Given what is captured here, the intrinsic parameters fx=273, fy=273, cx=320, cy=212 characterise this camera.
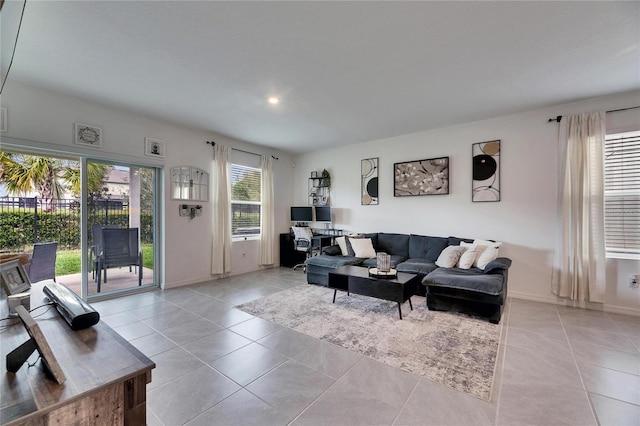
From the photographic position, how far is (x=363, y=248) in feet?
16.1

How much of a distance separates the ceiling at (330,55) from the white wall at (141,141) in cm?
23

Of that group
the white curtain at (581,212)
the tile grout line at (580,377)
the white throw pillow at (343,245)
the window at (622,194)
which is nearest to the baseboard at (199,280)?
the white throw pillow at (343,245)

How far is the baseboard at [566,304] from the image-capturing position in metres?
3.33

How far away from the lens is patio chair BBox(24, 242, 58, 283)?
318 cm

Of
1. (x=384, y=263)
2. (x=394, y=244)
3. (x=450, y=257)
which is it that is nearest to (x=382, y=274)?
(x=384, y=263)

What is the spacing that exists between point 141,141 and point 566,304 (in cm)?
645

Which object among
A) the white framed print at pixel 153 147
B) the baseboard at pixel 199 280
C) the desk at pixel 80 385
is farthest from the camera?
the baseboard at pixel 199 280

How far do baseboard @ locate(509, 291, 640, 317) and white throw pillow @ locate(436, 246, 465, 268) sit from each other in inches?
38.1

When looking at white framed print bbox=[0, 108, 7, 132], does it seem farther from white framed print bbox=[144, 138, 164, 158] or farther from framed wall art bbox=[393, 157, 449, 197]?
framed wall art bbox=[393, 157, 449, 197]

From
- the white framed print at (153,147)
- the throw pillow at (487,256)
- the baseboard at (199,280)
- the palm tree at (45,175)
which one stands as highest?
the white framed print at (153,147)

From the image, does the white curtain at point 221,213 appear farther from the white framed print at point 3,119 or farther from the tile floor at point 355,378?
the white framed print at point 3,119

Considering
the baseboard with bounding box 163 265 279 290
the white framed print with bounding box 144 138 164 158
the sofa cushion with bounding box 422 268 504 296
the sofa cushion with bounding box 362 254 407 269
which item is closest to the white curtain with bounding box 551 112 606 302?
the sofa cushion with bounding box 422 268 504 296

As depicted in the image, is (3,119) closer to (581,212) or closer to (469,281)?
(469,281)

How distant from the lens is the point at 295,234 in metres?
5.98
